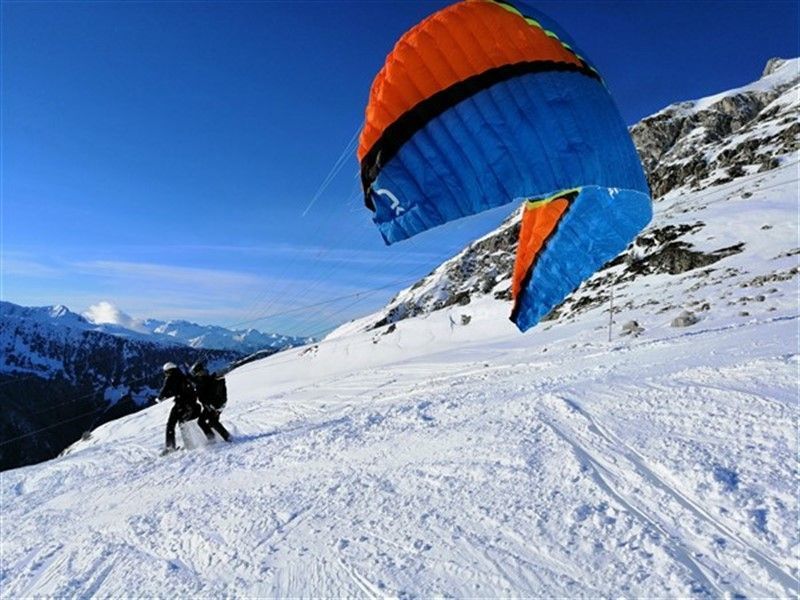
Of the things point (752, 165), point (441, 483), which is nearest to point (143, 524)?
point (441, 483)

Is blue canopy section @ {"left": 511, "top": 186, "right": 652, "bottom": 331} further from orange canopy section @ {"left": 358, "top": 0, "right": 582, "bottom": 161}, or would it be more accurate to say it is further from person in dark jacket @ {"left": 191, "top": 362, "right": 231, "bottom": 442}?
person in dark jacket @ {"left": 191, "top": 362, "right": 231, "bottom": 442}

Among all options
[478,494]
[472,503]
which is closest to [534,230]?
[478,494]

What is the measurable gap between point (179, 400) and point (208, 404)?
24.5 inches

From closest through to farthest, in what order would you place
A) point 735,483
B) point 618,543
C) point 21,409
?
1. point 618,543
2. point 735,483
3. point 21,409

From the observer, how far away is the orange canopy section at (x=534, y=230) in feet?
27.5

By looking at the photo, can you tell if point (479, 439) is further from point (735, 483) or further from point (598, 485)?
point (735, 483)

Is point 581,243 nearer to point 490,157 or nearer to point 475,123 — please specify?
point 490,157

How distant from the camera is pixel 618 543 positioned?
4.15 meters

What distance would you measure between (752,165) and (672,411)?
6779cm

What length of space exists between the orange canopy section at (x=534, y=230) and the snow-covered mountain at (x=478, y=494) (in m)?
2.27

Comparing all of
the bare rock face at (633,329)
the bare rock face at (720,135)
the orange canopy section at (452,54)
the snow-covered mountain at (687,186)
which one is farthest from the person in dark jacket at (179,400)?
the bare rock face at (720,135)

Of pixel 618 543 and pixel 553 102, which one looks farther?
pixel 553 102

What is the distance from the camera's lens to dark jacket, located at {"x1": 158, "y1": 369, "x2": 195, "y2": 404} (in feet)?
33.2

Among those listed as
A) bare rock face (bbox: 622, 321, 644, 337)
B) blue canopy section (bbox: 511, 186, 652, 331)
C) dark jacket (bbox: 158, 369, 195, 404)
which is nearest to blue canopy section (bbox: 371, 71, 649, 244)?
blue canopy section (bbox: 511, 186, 652, 331)
